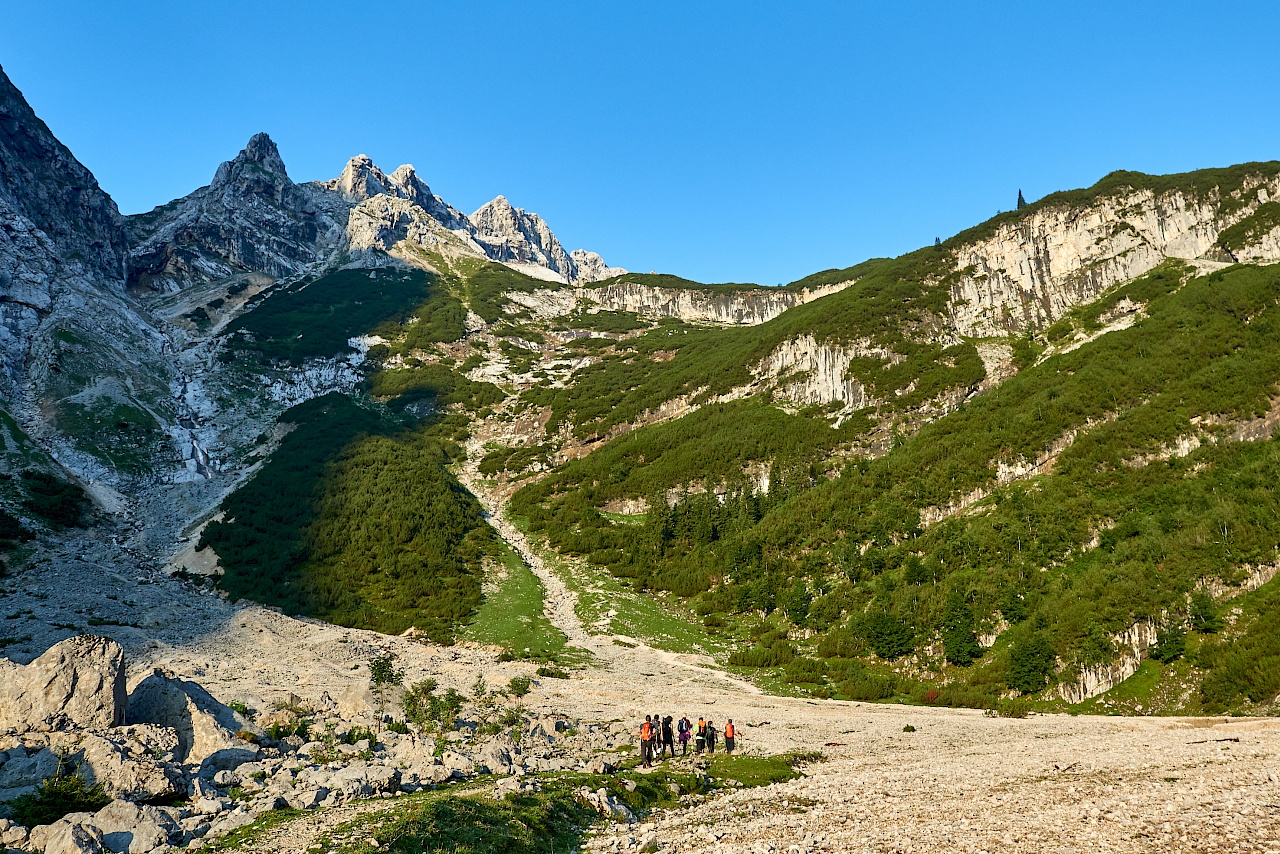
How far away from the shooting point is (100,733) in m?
16.5

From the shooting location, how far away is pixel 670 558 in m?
74.8

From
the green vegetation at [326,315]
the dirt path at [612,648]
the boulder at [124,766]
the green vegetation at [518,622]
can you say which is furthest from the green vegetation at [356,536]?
the green vegetation at [326,315]

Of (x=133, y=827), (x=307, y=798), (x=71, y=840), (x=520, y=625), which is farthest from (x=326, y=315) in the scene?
(x=71, y=840)

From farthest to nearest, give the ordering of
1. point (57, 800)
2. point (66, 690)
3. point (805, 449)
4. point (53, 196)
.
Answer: point (53, 196)
point (805, 449)
point (66, 690)
point (57, 800)

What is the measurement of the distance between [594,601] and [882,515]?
1174 inches

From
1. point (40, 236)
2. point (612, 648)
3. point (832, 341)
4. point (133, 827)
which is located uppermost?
point (40, 236)

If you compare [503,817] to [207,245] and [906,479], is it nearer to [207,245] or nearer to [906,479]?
[906,479]

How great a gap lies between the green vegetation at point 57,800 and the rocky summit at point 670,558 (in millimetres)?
74

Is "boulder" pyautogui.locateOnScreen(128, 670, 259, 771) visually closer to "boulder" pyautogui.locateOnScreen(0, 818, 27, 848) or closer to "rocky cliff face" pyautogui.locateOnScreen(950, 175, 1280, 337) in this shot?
"boulder" pyautogui.locateOnScreen(0, 818, 27, 848)

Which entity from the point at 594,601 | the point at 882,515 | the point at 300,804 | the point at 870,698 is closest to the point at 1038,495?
the point at 882,515

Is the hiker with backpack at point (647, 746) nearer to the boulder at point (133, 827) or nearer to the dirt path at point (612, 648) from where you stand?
the boulder at point (133, 827)

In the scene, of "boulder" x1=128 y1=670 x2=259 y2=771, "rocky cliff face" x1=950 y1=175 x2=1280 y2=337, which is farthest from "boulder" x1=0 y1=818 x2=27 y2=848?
"rocky cliff face" x1=950 y1=175 x2=1280 y2=337

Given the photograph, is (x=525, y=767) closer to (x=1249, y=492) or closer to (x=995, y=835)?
(x=995, y=835)

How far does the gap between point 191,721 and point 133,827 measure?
25.0 feet
